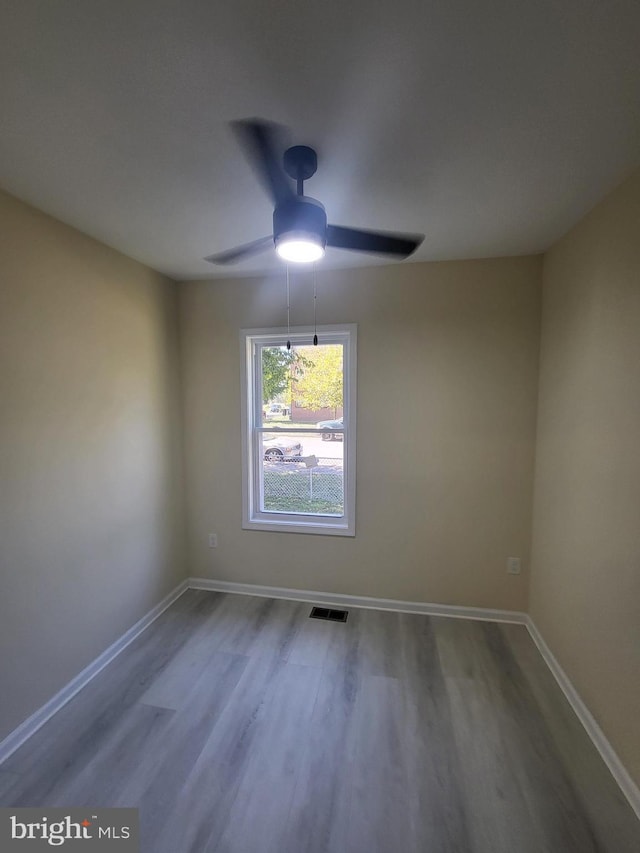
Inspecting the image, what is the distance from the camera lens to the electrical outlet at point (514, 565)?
2643mm

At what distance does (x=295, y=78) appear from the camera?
3.61 ft

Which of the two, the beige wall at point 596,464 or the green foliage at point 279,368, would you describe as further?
the green foliage at point 279,368

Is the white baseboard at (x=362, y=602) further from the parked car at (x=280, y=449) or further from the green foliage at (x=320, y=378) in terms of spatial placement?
the green foliage at (x=320, y=378)

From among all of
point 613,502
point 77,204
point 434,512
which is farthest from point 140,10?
point 434,512

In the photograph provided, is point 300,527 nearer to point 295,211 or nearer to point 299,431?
point 299,431

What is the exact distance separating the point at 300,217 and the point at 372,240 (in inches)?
14.0

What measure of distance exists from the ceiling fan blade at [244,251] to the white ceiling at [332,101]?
0.27m

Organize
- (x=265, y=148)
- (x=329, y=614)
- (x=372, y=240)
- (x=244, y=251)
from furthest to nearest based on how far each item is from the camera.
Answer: (x=329, y=614)
(x=244, y=251)
(x=372, y=240)
(x=265, y=148)

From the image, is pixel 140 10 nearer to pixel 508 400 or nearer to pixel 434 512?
pixel 508 400

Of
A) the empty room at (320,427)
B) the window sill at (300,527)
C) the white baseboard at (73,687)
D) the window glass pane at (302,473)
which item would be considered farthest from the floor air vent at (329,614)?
the white baseboard at (73,687)

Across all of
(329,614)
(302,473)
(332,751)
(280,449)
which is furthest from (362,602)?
(280,449)

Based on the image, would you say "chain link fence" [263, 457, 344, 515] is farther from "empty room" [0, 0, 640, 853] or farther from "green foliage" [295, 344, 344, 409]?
"green foliage" [295, 344, 344, 409]

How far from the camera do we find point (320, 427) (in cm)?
296

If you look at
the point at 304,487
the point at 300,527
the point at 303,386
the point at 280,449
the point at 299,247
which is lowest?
the point at 300,527
